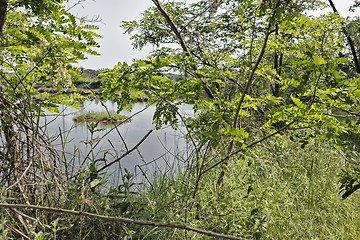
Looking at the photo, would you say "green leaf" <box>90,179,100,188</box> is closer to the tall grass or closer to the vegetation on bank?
the vegetation on bank

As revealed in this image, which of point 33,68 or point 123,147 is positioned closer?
point 33,68

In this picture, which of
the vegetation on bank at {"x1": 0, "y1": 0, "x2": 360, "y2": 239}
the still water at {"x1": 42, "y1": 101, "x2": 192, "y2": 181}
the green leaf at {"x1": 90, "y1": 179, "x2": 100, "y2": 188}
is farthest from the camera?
the still water at {"x1": 42, "y1": 101, "x2": 192, "y2": 181}

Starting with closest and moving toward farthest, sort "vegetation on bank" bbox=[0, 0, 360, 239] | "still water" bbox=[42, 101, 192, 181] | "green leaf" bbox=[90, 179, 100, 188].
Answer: "vegetation on bank" bbox=[0, 0, 360, 239] < "green leaf" bbox=[90, 179, 100, 188] < "still water" bbox=[42, 101, 192, 181]

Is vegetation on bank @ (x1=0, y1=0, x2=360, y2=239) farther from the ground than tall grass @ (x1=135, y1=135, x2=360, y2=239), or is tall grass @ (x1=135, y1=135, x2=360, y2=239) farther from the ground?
vegetation on bank @ (x1=0, y1=0, x2=360, y2=239)

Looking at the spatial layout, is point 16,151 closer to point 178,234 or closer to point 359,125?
point 178,234

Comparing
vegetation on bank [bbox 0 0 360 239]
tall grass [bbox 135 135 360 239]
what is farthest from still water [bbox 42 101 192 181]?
tall grass [bbox 135 135 360 239]

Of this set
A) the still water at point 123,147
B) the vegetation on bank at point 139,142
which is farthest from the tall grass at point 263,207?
the still water at point 123,147

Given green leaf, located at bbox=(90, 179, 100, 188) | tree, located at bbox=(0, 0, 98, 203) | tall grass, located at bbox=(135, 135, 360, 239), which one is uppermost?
tree, located at bbox=(0, 0, 98, 203)

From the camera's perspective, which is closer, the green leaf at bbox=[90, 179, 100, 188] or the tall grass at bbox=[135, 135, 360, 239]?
the green leaf at bbox=[90, 179, 100, 188]

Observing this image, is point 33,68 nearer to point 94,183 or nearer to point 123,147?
point 94,183

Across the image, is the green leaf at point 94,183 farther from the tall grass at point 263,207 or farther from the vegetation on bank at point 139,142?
the tall grass at point 263,207

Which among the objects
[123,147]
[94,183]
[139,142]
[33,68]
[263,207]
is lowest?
[123,147]

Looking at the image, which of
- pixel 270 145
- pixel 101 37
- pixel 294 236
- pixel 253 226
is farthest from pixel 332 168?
pixel 101 37

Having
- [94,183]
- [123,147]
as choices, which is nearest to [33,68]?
[94,183]
